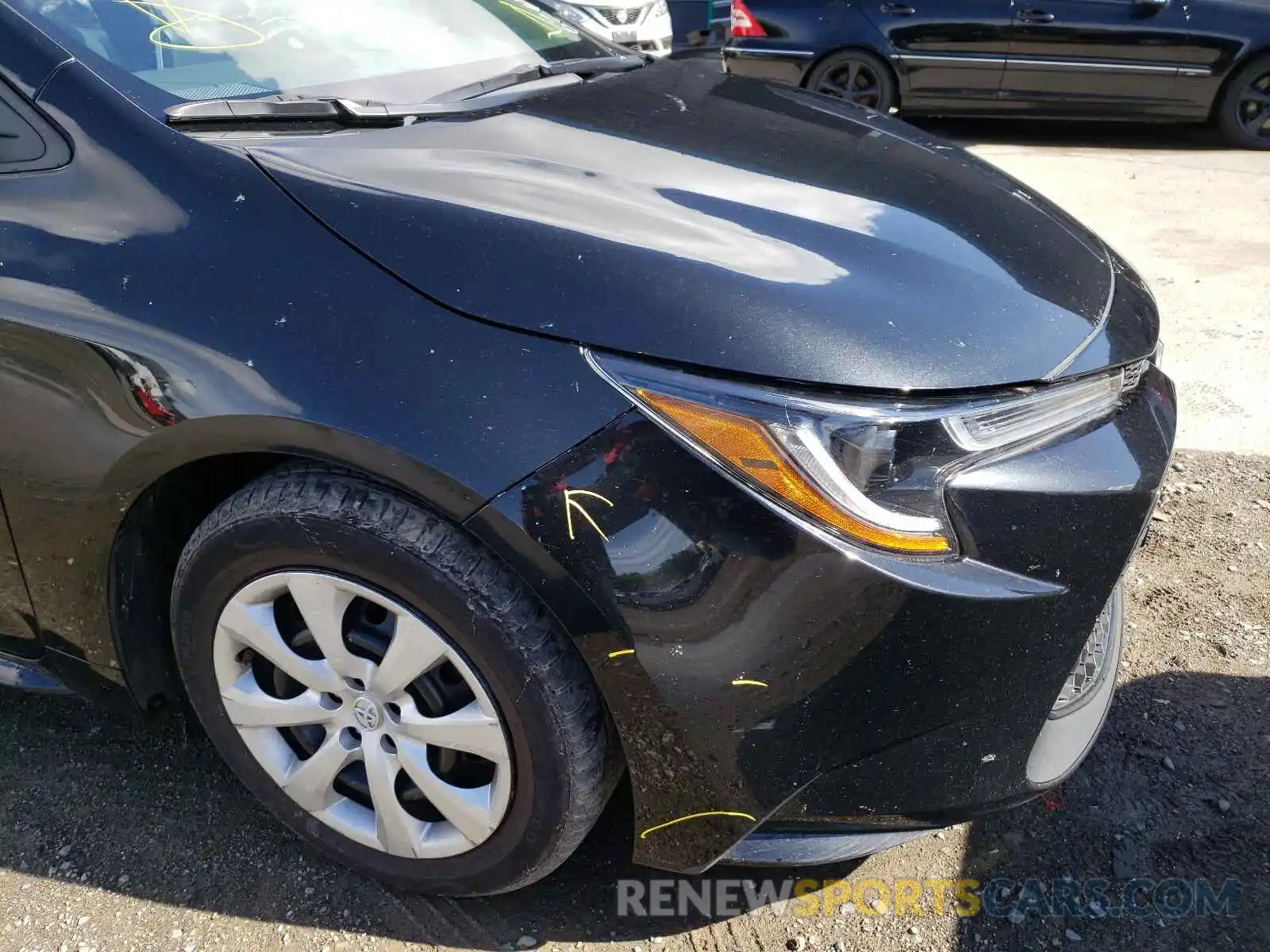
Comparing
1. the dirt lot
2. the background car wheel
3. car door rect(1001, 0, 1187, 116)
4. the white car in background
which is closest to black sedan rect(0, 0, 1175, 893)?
the dirt lot

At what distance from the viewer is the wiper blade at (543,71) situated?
2.13 meters

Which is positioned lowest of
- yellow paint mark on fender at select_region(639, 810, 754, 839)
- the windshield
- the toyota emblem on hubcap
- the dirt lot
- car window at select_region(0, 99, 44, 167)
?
the dirt lot

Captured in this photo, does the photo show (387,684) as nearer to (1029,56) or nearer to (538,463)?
(538,463)

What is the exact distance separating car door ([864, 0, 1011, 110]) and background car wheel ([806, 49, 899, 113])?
12cm

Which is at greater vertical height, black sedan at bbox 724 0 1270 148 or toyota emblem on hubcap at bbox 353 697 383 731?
black sedan at bbox 724 0 1270 148

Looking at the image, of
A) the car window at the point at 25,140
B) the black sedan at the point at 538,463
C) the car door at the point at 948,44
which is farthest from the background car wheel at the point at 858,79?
the car window at the point at 25,140

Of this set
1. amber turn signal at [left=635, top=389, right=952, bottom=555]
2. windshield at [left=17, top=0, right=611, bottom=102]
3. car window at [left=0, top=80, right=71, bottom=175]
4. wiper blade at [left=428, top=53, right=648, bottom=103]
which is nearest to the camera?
amber turn signal at [left=635, top=389, right=952, bottom=555]

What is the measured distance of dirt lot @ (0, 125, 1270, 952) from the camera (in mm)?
1877

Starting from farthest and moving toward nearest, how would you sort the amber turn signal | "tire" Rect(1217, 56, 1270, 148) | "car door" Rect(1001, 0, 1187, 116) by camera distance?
1. "tire" Rect(1217, 56, 1270, 148)
2. "car door" Rect(1001, 0, 1187, 116)
3. the amber turn signal

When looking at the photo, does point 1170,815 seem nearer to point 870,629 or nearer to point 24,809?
point 870,629

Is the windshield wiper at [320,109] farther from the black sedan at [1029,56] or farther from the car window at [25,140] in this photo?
the black sedan at [1029,56]

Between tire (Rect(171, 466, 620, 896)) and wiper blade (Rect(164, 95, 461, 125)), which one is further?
wiper blade (Rect(164, 95, 461, 125))

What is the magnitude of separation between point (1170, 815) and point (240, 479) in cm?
190

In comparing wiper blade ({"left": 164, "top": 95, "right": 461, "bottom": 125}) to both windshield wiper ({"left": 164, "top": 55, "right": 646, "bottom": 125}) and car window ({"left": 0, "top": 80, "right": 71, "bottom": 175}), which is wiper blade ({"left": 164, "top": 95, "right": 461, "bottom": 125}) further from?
car window ({"left": 0, "top": 80, "right": 71, "bottom": 175})
